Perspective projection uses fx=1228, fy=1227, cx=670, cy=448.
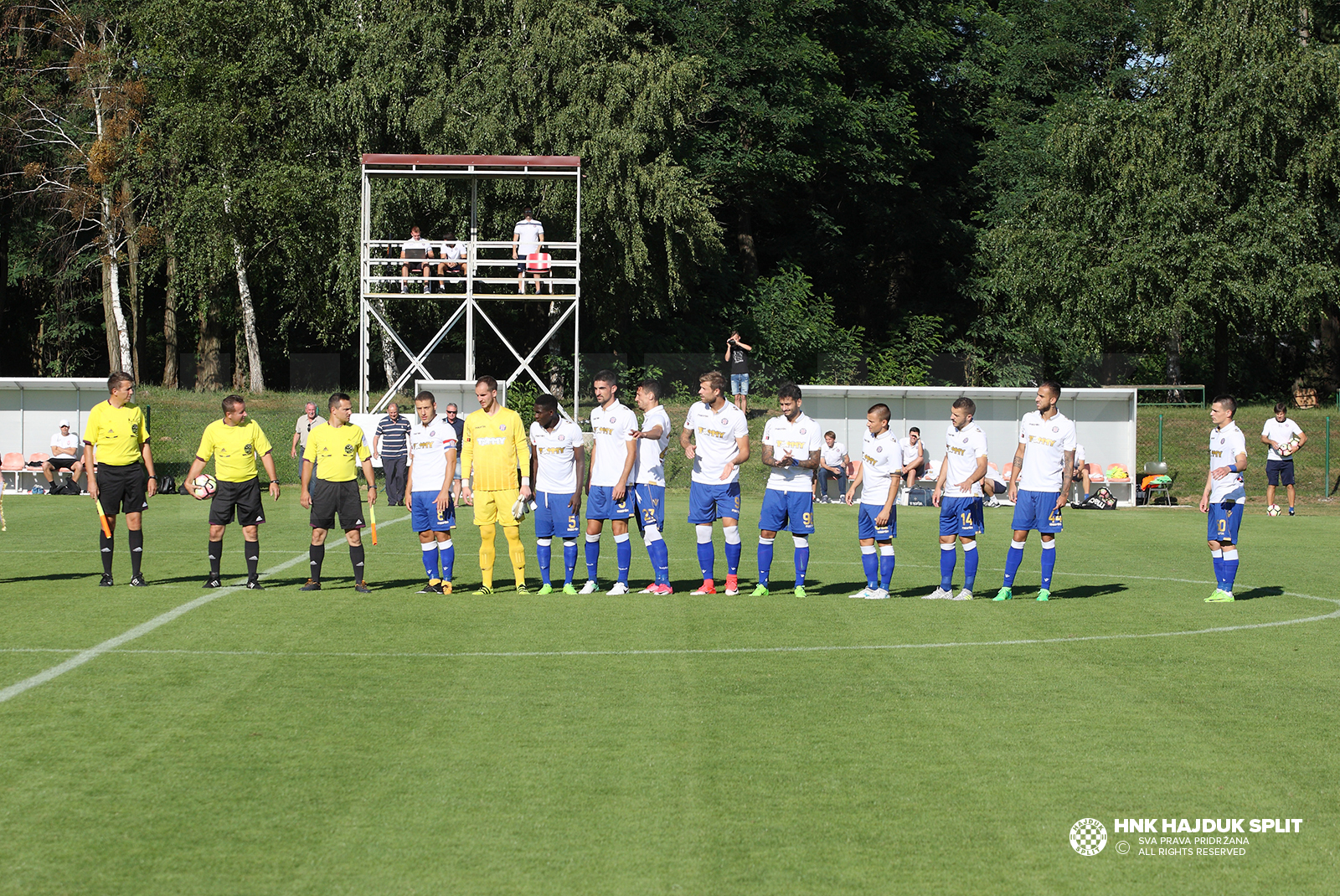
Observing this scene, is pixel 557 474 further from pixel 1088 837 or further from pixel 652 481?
pixel 1088 837

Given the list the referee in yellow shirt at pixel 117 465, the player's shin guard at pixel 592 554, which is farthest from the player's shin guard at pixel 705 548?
the referee in yellow shirt at pixel 117 465

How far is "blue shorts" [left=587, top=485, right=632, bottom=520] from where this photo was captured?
12219 mm

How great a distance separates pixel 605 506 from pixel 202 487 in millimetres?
5529

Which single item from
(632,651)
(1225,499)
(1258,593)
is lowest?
(1258,593)

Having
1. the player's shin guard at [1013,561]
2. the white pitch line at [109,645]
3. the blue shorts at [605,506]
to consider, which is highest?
the blue shorts at [605,506]

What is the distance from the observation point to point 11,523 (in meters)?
19.6

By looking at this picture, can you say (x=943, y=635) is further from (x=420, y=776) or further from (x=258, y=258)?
(x=258, y=258)

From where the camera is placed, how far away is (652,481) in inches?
484

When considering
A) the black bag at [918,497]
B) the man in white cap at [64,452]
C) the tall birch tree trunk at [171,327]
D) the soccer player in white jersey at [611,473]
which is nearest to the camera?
the soccer player in white jersey at [611,473]

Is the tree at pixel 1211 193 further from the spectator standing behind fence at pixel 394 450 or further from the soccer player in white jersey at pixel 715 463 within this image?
the soccer player in white jersey at pixel 715 463

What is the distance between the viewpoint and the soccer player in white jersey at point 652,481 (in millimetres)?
12148

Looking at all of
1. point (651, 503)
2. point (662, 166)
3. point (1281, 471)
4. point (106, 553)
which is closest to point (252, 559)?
point (106, 553)

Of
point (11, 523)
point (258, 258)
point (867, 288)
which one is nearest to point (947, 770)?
point (11, 523)

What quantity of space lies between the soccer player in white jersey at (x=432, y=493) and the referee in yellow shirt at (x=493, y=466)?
32 centimetres
